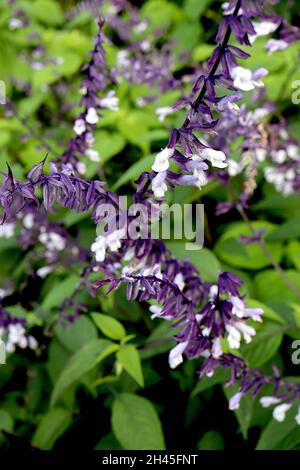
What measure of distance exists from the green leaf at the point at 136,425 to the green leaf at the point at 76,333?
31cm

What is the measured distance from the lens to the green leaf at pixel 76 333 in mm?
2426

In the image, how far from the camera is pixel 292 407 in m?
2.00

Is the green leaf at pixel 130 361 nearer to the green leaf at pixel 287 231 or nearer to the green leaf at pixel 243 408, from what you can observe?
the green leaf at pixel 243 408

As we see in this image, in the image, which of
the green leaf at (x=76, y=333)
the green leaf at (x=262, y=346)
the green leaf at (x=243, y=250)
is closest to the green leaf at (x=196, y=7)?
the green leaf at (x=243, y=250)

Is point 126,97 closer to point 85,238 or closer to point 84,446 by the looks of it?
point 85,238

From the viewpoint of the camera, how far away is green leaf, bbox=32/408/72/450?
230 centimetres

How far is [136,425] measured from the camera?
212 centimetres

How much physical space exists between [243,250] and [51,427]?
3.87 feet

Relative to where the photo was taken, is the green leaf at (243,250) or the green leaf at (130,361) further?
the green leaf at (243,250)

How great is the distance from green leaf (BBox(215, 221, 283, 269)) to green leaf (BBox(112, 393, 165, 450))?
91cm

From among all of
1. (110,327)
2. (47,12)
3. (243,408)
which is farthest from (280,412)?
(47,12)

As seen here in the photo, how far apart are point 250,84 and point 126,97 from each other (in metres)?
2.74

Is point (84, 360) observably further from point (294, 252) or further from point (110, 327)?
point (294, 252)

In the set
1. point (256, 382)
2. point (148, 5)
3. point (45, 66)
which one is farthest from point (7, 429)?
point (148, 5)
